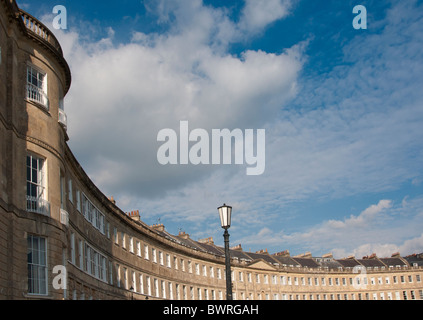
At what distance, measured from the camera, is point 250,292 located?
273 ft

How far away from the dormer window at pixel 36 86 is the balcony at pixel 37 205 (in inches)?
180

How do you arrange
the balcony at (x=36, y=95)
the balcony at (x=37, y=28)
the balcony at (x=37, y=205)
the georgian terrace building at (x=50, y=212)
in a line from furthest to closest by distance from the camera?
the balcony at (x=37, y=28), the balcony at (x=36, y=95), the balcony at (x=37, y=205), the georgian terrace building at (x=50, y=212)

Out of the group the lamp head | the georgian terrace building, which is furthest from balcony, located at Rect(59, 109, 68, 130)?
the lamp head

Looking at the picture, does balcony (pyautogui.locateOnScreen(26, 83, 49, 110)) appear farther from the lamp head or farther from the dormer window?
the lamp head

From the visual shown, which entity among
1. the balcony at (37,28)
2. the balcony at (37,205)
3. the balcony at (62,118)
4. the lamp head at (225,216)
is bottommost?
the lamp head at (225,216)

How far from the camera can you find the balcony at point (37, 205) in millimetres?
22922

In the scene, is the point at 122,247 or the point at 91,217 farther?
the point at 122,247

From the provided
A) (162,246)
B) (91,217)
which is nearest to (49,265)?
(91,217)

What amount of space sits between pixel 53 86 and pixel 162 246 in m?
36.6

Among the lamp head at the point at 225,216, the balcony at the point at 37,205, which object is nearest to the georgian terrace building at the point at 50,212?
the balcony at the point at 37,205

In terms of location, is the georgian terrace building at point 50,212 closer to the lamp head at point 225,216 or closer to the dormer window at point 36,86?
the dormer window at point 36,86
